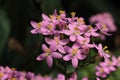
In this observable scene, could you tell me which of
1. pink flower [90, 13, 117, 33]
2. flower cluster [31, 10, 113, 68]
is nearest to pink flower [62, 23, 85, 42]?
flower cluster [31, 10, 113, 68]

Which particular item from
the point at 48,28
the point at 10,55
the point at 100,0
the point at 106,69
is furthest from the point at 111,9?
the point at 48,28

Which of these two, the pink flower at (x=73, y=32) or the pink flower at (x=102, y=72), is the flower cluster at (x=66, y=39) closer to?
the pink flower at (x=73, y=32)

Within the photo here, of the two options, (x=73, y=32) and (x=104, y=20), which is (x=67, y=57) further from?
(x=104, y=20)

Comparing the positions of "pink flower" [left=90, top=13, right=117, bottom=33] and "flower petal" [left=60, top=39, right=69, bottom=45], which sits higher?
"pink flower" [left=90, top=13, right=117, bottom=33]

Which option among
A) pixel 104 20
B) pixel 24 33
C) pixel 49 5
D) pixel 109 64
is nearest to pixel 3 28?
pixel 24 33

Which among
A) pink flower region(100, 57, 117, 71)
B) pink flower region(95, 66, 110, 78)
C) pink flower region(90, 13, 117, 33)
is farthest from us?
pink flower region(90, 13, 117, 33)

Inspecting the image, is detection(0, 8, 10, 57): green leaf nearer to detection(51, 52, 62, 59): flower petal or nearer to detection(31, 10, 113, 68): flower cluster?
detection(31, 10, 113, 68): flower cluster

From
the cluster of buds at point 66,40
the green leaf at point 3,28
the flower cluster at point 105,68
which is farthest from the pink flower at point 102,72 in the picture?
the green leaf at point 3,28

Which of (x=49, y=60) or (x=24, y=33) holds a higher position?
(x=24, y=33)

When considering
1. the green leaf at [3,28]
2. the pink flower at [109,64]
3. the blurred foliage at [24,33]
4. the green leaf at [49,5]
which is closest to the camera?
the pink flower at [109,64]
